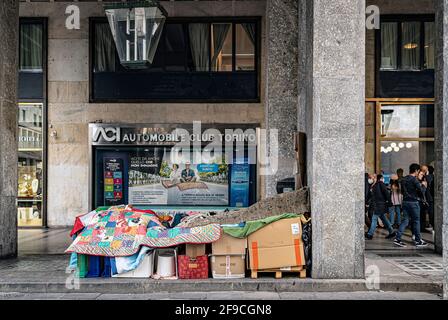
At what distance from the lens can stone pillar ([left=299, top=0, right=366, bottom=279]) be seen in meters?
8.03

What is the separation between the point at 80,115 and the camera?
1550 centimetres

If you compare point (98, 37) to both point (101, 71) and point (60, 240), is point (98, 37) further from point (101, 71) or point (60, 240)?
point (60, 240)

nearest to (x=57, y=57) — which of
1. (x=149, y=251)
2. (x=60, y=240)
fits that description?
(x=60, y=240)

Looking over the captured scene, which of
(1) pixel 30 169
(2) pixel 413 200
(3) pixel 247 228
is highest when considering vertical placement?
(1) pixel 30 169

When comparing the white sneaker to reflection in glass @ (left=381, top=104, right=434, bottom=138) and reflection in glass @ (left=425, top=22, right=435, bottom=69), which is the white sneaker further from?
reflection in glass @ (left=425, top=22, right=435, bottom=69)

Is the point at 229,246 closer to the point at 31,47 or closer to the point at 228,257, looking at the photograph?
the point at 228,257

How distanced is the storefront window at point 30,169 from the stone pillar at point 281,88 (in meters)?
8.18

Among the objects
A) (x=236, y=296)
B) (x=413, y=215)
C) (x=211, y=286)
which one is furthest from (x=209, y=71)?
(x=236, y=296)

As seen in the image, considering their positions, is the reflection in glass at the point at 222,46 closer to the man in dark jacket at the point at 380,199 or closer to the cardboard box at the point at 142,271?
the man in dark jacket at the point at 380,199

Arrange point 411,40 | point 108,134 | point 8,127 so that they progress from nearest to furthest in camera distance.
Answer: point 8,127
point 108,134
point 411,40

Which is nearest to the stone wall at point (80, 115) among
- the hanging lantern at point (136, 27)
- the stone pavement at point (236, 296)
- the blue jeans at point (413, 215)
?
the hanging lantern at point (136, 27)

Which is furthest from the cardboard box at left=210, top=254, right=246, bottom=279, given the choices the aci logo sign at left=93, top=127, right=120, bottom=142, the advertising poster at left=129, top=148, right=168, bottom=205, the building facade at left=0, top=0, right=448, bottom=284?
the aci logo sign at left=93, top=127, right=120, bottom=142

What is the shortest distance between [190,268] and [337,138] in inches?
128

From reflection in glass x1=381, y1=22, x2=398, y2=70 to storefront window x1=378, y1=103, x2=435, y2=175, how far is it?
1361 millimetres
